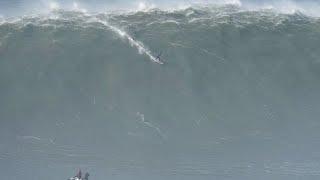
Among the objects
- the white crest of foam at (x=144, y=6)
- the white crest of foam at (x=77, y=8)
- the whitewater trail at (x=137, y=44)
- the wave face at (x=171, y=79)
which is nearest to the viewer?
the white crest of foam at (x=77, y=8)

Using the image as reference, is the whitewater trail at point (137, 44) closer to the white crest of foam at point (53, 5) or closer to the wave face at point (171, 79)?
the wave face at point (171, 79)

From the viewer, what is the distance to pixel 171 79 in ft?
107

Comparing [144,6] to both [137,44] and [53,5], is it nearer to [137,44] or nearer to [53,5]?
[137,44]

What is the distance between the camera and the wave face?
104 feet

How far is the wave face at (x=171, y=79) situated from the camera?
31.8 m

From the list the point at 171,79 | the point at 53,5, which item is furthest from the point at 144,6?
the point at 53,5

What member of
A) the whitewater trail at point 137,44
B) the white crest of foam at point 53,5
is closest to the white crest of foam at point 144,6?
the whitewater trail at point 137,44

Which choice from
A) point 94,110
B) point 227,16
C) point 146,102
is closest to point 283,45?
point 227,16

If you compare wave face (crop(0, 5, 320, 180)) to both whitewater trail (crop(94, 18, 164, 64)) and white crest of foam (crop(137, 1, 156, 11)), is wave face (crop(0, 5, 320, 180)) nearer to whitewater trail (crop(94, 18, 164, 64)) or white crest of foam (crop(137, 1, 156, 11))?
whitewater trail (crop(94, 18, 164, 64))

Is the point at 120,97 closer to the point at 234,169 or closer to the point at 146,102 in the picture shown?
the point at 146,102

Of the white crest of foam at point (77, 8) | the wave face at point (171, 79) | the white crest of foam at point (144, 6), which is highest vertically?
the white crest of foam at point (144, 6)

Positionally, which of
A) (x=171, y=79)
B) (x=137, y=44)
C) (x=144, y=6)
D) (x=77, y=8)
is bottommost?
(x=171, y=79)

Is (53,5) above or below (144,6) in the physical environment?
below

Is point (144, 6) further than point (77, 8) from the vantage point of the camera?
Yes
